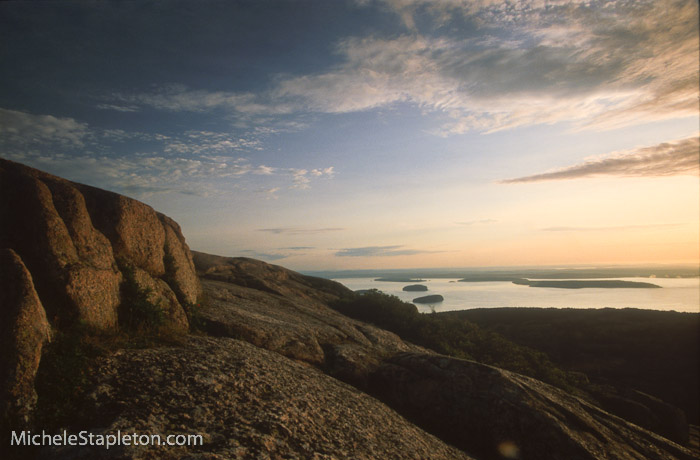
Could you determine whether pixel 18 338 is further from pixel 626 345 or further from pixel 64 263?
pixel 626 345

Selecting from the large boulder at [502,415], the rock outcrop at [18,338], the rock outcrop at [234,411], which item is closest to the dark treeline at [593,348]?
the large boulder at [502,415]

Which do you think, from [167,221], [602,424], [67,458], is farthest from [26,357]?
[602,424]

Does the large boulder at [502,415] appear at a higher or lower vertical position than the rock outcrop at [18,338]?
lower

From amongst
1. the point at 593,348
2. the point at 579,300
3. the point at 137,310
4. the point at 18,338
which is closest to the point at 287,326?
the point at 137,310

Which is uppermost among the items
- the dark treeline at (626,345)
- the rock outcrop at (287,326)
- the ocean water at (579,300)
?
the rock outcrop at (287,326)

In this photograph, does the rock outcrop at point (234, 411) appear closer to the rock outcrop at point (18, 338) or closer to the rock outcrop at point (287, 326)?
the rock outcrop at point (18, 338)

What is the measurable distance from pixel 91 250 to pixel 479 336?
2401cm

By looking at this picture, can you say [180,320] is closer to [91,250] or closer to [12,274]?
[91,250]

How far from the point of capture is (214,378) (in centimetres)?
750

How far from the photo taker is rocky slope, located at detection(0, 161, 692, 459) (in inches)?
234

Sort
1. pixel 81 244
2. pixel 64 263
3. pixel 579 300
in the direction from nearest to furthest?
pixel 64 263
pixel 81 244
pixel 579 300

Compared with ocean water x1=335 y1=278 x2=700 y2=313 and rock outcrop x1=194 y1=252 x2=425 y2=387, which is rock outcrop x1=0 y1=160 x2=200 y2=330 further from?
ocean water x1=335 y1=278 x2=700 y2=313

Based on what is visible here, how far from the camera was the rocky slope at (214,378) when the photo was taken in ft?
19.5

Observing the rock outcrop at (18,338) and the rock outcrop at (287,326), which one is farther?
the rock outcrop at (287,326)
